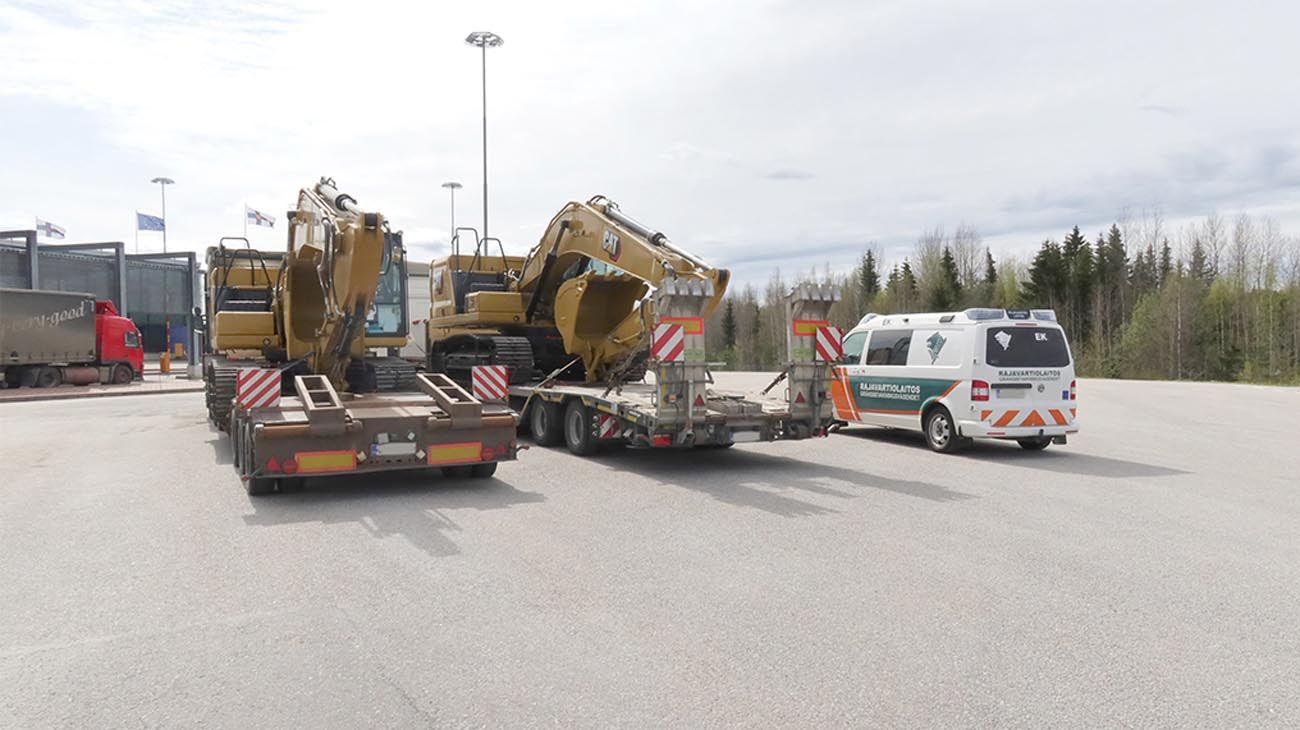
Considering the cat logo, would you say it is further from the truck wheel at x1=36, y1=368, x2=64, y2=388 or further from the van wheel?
the truck wheel at x1=36, y1=368, x2=64, y2=388

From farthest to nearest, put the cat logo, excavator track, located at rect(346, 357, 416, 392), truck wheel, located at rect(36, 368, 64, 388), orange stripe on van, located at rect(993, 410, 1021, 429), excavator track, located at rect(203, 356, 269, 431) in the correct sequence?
truck wheel, located at rect(36, 368, 64, 388), excavator track, located at rect(203, 356, 269, 431), the cat logo, excavator track, located at rect(346, 357, 416, 392), orange stripe on van, located at rect(993, 410, 1021, 429)

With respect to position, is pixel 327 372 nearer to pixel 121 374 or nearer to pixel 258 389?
pixel 258 389

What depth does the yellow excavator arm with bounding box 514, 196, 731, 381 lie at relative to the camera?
38.7 feet

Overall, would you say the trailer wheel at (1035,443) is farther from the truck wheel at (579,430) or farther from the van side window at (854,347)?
the truck wheel at (579,430)

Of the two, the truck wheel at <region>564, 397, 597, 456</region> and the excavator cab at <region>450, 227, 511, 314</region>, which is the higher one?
the excavator cab at <region>450, 227, 511, 314</region>

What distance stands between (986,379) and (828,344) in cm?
264

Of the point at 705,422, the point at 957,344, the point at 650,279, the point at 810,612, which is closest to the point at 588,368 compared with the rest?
the point at 650,279

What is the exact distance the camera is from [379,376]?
12.2 meters

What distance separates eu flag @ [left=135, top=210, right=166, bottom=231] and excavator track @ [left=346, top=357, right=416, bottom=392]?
50885mm

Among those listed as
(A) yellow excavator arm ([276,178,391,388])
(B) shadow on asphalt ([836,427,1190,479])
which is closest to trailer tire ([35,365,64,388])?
(A) yellow excavator arm ([276,178,391,388])

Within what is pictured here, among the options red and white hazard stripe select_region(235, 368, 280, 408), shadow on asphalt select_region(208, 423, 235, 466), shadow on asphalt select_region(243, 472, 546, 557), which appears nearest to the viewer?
shadow on asphalt select_region(243, 472, 546, 557)

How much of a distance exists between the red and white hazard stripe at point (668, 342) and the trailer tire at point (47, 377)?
91.0ft

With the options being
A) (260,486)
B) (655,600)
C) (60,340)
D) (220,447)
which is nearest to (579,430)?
(260,486)

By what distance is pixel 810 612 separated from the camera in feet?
17.2
